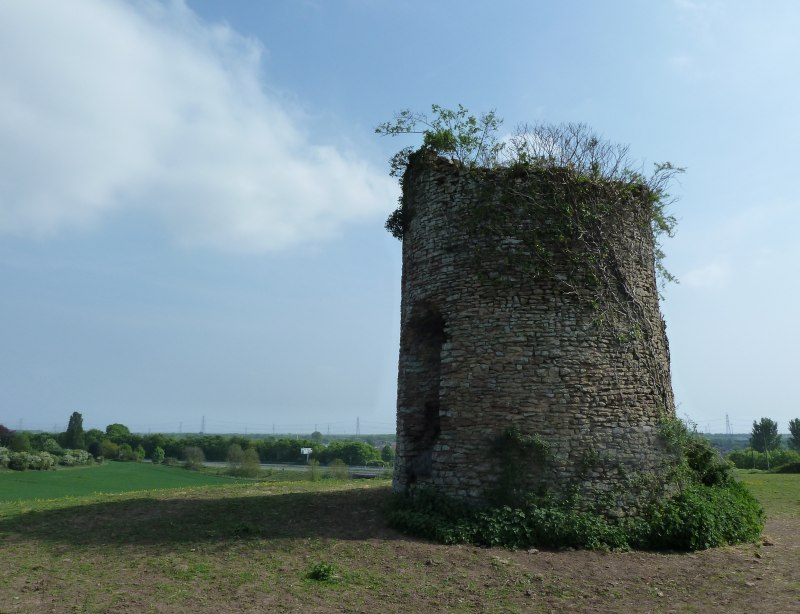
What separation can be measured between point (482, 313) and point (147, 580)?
19.8 feet

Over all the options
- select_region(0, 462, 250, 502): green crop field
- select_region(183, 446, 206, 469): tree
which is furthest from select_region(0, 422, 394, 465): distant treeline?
select_region(0, 462, 250, 502): green crop field

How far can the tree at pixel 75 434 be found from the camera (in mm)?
53344

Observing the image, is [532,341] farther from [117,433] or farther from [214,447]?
[117,433]

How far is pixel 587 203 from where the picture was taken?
10219mm

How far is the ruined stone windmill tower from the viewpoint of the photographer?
29.7ft

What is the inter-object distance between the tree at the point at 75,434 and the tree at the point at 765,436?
65.0 meters

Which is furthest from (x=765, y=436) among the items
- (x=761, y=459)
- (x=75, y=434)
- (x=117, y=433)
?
(x=117, y=433)

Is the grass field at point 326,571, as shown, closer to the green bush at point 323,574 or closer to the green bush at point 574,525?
the green bush at point 323,574

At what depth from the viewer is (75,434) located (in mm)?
54594

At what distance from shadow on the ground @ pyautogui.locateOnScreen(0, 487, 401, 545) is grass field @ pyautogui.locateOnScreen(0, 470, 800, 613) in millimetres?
37

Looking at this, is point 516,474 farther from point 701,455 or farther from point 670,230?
point 670,230

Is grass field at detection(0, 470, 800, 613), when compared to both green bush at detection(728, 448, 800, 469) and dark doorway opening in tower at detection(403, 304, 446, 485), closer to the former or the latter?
dark doorway opening in tower at detection(403, 304, 446, 485)

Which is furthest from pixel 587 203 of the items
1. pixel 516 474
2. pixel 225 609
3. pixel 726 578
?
pixel 225 609

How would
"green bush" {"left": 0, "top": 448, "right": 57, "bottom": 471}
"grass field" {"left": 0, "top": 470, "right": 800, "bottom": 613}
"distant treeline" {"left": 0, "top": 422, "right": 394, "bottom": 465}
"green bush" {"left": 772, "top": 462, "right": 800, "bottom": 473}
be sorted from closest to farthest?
"grass field" {"left": 0, "top": 470, "right": 800, "bottom": 613} < "green bush" {"left": 0, "top": 448, "right": 57, "bottom": 471} < "green bush" {"left": 772, "top": 462, "right": 800, "bottom": 473} < "distant treeline" {"left": 0, "top": 422, "right": 394, "bottom": 465}
